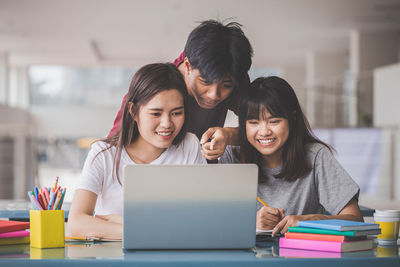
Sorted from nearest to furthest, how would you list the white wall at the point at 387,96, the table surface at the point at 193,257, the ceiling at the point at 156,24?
the table surface at the point at 193,257, the white wall at the point at 387,96, the ceiling at the point at 156,24

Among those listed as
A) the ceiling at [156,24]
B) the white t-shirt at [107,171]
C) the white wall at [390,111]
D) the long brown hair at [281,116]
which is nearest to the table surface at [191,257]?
the white t-shirt at [107,171]

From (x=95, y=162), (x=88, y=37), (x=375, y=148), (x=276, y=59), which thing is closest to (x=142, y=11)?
(x=88, y=37)

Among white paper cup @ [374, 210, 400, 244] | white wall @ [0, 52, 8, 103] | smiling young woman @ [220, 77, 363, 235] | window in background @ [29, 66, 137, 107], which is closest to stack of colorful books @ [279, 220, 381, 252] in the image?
white paper cup @ [374, 210, 400, 244]

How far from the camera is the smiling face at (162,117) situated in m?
1.53

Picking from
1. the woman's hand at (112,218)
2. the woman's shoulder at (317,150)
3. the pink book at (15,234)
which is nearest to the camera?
the pink book at (15,234)

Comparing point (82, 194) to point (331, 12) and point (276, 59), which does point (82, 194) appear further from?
point (276, 59)

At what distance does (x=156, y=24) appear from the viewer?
8.63 m

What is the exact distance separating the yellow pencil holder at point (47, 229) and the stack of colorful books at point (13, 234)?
0.26 ft

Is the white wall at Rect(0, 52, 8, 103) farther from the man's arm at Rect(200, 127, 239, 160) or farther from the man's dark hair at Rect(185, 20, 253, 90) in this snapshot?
the man's arm at Rect(200, 127, 239, 160)

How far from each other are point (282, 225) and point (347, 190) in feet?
1.04

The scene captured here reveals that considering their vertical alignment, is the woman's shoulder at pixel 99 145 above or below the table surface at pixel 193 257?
above

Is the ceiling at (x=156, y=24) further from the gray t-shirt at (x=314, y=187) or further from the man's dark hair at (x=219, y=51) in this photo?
the gray t-shirt at (x=314, y=187)

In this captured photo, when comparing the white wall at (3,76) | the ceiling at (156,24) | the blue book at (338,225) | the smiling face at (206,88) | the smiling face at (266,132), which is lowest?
the blue book at (338,225)

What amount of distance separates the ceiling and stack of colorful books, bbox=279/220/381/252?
4.85 meters
